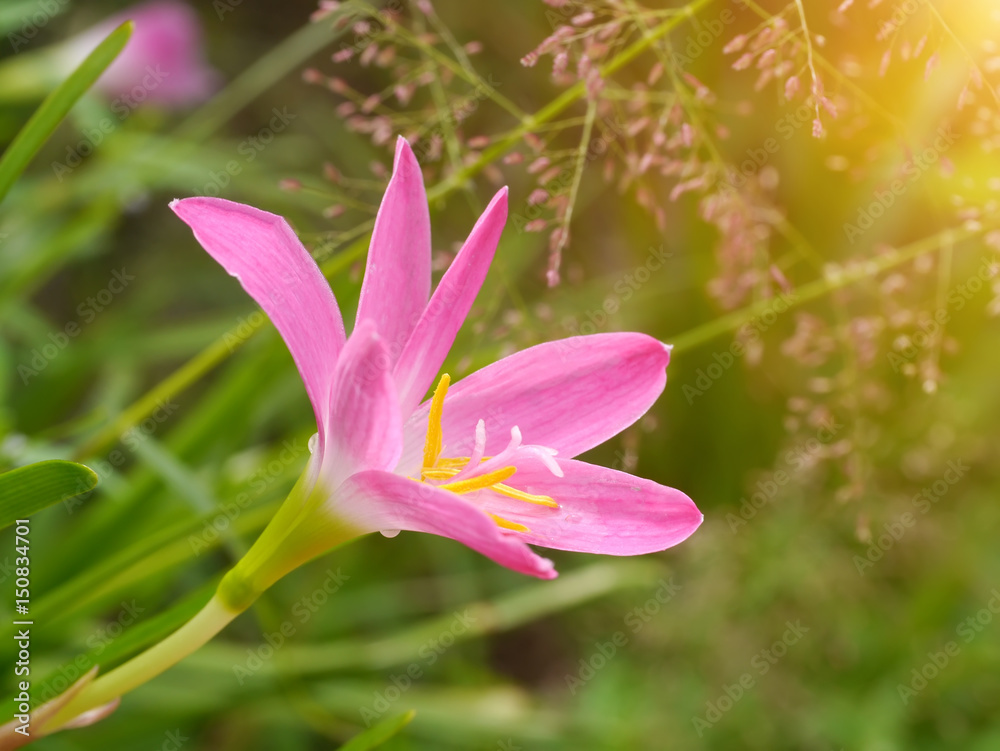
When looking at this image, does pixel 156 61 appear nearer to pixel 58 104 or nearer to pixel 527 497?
pixel 58 104

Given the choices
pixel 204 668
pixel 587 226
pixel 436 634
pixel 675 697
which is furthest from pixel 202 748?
pixel 587 226
